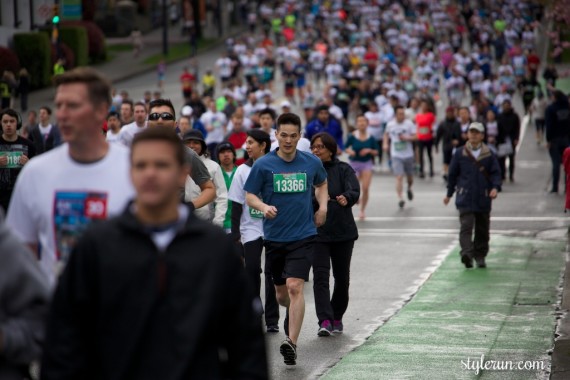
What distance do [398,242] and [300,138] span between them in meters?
6.96

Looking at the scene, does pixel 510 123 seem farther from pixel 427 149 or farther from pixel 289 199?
pixel 289 199

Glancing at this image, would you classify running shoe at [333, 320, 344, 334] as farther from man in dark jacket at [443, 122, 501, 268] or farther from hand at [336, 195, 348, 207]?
man in dark jacket at [443, 122, 501, 268]

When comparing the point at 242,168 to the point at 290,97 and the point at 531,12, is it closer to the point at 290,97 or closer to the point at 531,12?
the point at 290,97

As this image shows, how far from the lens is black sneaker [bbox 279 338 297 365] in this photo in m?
11.0

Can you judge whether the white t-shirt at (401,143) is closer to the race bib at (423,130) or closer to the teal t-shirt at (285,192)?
the race bib at (423,130)

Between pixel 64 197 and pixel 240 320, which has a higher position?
pixel 64 197

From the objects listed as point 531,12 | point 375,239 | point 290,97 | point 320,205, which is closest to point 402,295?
point 320,205

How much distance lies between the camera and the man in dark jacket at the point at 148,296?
474cm

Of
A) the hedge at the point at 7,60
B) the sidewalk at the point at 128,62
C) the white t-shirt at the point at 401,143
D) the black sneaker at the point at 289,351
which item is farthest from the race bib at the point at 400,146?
the hedge at the point at 7,60

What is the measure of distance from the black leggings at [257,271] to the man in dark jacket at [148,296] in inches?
274

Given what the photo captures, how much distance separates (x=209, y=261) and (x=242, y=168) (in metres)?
7.72

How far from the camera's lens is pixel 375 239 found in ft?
68.3

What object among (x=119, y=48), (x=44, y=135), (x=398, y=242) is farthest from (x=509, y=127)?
(x=119, y=48)

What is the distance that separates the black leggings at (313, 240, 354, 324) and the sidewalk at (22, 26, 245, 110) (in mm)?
30648
